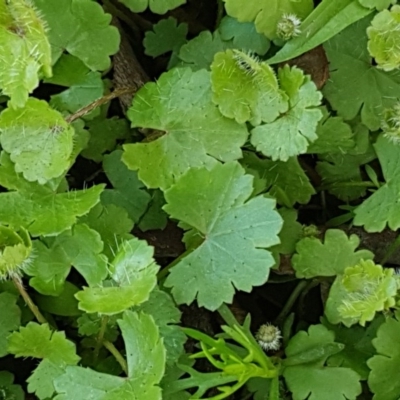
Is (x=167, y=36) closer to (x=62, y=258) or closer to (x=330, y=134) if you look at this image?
(x=330, y=134)

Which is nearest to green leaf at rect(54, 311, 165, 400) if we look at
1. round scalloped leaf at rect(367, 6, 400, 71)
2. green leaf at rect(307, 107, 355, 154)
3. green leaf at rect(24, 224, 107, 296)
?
green leaf at rect(24, 224, 107, 296)

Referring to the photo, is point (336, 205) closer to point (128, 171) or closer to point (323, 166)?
point (323, 166)

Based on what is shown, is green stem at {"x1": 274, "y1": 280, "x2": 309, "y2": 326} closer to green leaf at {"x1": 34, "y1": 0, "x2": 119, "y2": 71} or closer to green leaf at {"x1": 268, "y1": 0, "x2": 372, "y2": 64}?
green leaf at {"x1": 268, "y1": 0, "x2": 372, "y2": 64}

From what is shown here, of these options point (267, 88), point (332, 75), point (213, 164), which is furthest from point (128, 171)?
point (332, 75)

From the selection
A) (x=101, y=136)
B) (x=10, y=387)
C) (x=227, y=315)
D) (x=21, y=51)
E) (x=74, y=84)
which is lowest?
(x=10, y=387)

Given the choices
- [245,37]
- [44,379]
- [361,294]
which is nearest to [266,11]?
[245,37]

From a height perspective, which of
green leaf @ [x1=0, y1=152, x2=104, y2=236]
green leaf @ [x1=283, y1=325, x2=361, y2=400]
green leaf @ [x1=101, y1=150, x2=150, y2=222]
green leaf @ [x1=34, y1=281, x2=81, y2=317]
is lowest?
green leaf @ [x1=283, y1=325, x2=361, y2=400]
